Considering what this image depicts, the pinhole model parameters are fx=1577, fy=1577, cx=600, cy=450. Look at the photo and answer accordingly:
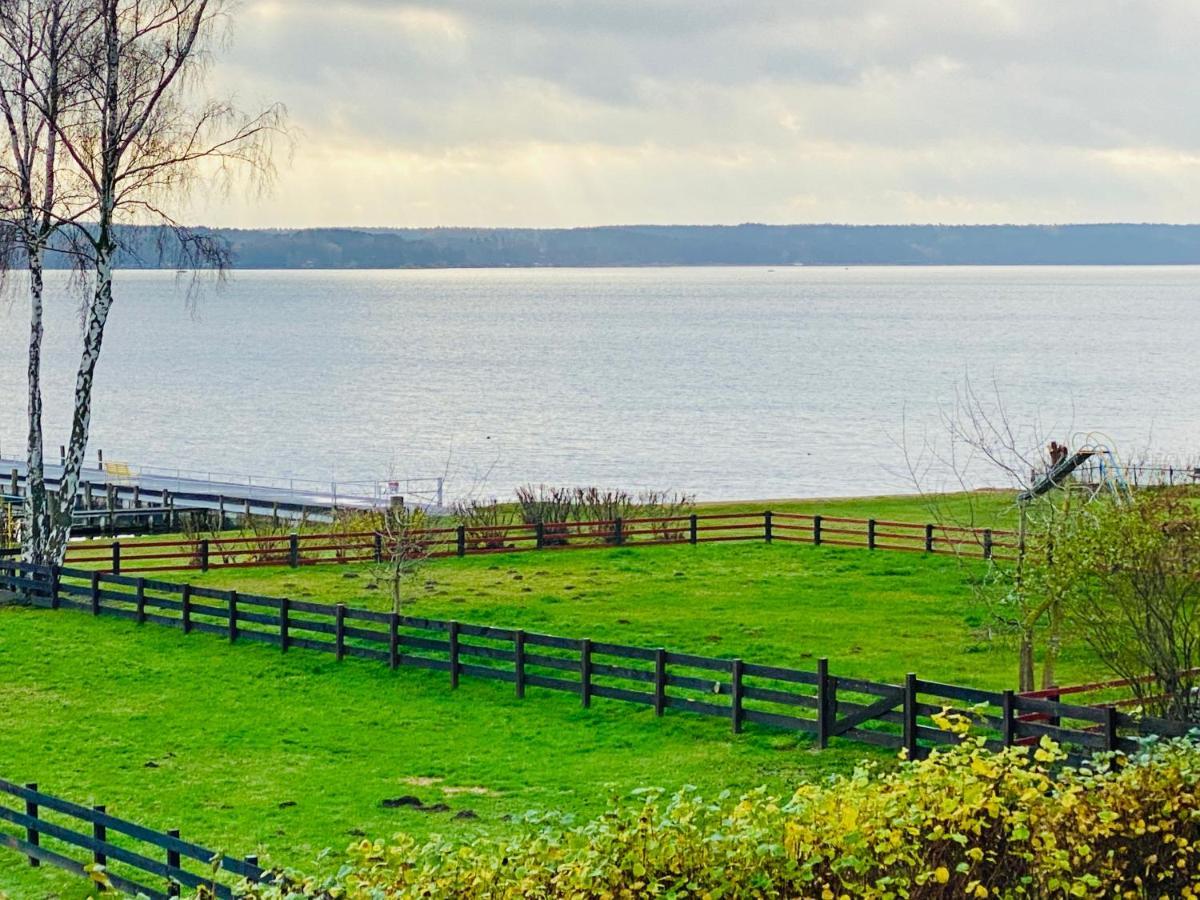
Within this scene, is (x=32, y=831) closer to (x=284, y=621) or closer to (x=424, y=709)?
(x=424, y=709)

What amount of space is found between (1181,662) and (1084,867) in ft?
37.6

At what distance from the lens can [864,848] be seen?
381 inches

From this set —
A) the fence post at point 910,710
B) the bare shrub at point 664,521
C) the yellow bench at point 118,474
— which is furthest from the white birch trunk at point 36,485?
the yellow bench at point 118,474

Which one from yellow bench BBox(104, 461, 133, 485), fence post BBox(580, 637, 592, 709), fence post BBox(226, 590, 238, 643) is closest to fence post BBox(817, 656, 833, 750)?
fence post BBox(580, 637, 592, 709)

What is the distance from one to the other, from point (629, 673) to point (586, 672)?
2.67ft

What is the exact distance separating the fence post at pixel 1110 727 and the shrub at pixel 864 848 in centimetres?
587

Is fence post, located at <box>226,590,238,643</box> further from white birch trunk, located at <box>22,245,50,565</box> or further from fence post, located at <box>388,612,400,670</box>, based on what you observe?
white birch trunk, located at <box>22,245,50,565</box>

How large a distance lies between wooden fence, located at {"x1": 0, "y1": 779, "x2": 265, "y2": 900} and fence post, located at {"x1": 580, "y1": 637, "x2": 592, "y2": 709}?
6.98 metres

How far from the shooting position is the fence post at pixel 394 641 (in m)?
24.6

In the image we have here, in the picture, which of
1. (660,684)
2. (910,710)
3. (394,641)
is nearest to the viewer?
(910,710)

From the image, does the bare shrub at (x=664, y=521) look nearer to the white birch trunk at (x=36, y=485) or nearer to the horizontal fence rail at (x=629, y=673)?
the horizontal fence rail at (x=629, y=673)

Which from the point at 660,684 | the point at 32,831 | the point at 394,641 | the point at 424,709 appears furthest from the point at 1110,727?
the point at 394,641

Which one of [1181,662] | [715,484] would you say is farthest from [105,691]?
[715,484]

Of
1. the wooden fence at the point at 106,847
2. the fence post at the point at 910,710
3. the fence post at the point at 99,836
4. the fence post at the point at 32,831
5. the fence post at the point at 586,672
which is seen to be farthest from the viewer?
the fence post at the point at 586,672
